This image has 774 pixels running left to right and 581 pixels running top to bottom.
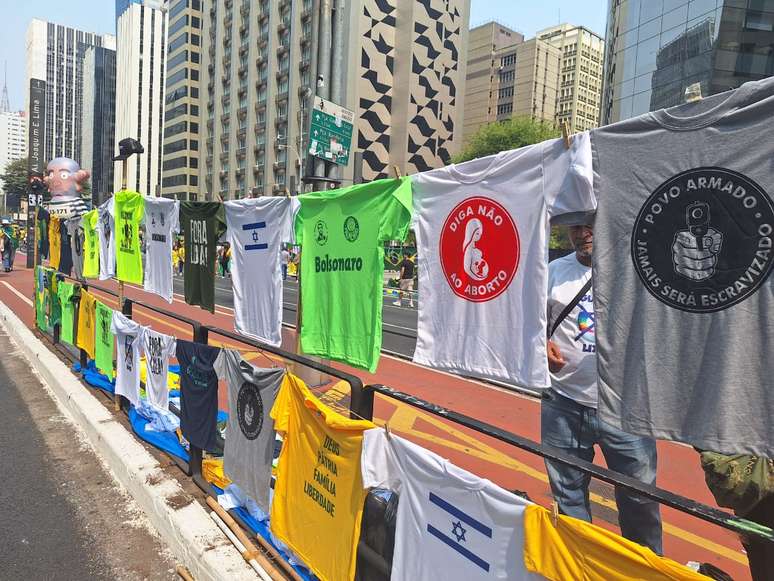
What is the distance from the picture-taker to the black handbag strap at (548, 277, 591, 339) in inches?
105

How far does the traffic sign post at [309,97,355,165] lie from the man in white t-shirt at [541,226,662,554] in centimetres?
368

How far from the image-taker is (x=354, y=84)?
5775 centimetres

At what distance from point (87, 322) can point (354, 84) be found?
55538 millimetres

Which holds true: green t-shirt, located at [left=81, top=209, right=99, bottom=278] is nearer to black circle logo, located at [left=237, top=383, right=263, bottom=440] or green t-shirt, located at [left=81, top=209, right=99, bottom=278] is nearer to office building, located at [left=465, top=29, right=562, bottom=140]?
black circle logo, located at [left=237, top=383, right=263, bottom=440]

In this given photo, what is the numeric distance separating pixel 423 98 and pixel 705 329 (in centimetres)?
6621

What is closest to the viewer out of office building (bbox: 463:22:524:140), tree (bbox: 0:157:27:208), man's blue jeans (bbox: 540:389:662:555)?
man's blue jeans (bbox: 540:389:662:555)

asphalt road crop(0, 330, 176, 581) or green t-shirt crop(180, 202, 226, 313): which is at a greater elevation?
green t-shirt crop(180, 202, 226, 313)

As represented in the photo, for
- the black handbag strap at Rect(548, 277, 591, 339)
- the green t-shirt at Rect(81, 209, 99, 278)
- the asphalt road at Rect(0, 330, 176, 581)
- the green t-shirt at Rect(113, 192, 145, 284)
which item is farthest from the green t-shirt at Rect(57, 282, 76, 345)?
the black handbag strap at Rect(548, 277, 591, 339)

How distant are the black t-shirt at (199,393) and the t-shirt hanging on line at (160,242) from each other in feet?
4.85

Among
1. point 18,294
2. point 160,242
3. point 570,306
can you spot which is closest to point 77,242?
point 160,242

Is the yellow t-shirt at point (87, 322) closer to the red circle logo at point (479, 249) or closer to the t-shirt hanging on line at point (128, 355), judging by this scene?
the t-shirt hanging on line at point (128, 355)

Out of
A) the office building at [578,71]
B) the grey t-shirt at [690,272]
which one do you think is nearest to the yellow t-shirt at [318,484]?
the grey t-shirt at [690,272]

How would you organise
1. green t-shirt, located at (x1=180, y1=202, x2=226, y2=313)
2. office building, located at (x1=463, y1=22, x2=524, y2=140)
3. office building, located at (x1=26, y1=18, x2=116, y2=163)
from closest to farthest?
green t-shirt, located at (x1=180, y1=202, x2=226, y2=313) < office building, located at (x1=463, y1=22, x2=524, y2=140) < office building, located at (x1=26, y1=18, x2=116, y2=163)

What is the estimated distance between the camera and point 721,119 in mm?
1614
